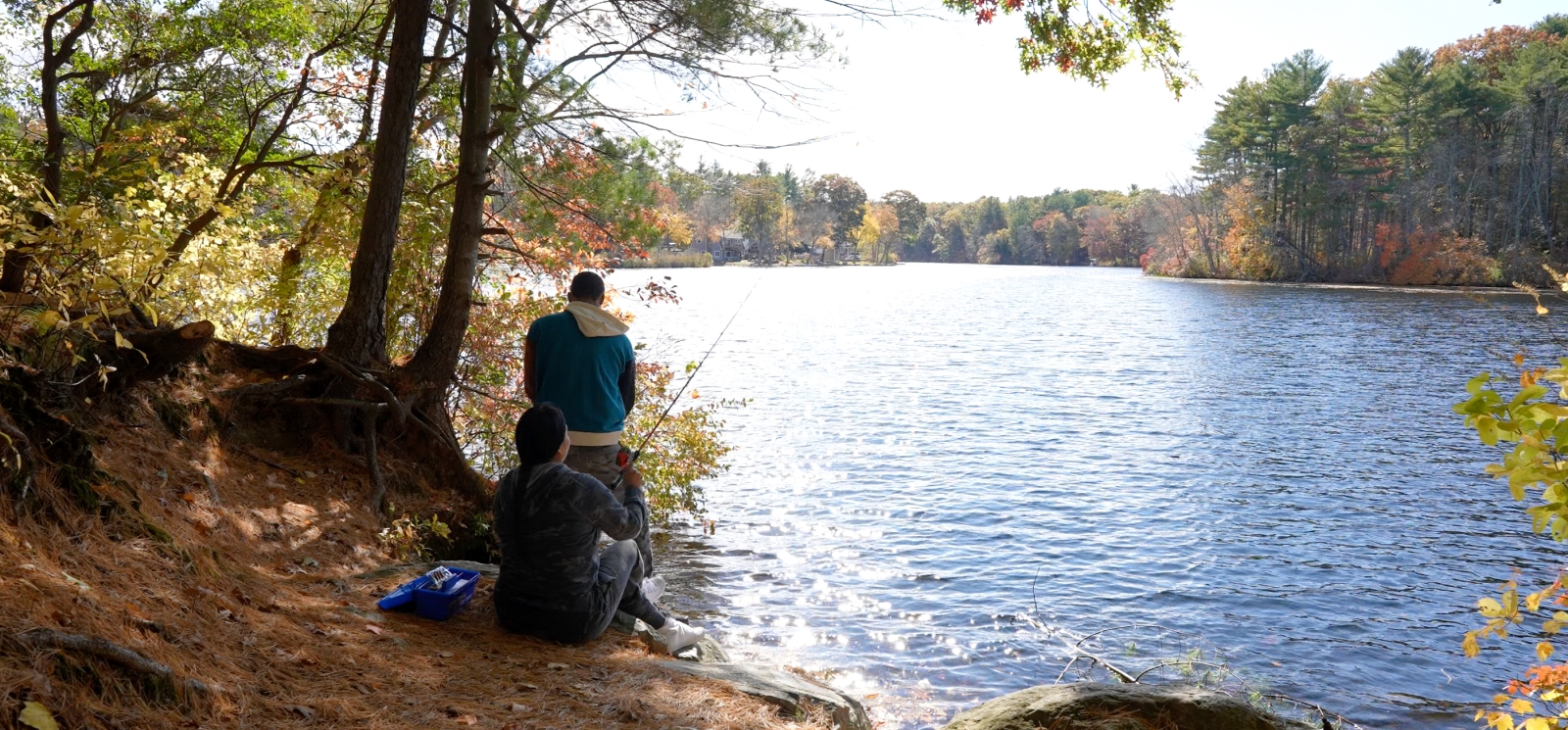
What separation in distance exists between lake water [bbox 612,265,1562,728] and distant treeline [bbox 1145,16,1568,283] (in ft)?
105

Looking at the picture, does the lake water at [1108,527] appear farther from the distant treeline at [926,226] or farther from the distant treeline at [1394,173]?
the distant treeline at [926,226]

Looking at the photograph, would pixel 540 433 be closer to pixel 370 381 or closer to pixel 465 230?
pixel 370 381

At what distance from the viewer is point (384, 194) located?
22.3 feet

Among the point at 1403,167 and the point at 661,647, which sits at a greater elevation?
the point at 1403,167

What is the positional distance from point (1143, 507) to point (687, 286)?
4740 centimetres

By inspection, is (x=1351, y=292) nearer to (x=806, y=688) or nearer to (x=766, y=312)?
(x=766, y=312)

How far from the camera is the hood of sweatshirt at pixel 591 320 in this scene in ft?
16.5

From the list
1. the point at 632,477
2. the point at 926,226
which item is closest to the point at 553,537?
the point at 632,477

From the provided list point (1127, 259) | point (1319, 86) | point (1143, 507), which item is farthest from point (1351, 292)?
point (1127, 259)

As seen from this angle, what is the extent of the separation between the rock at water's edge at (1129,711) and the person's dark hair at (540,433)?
211 cm

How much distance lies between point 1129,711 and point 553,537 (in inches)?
96.4

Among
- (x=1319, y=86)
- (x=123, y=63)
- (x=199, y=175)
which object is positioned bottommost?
(x=199, y=175)

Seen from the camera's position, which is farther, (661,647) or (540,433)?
(661,647)

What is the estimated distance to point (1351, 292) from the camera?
5091 cm
